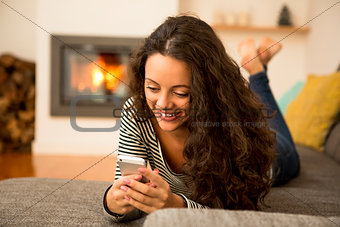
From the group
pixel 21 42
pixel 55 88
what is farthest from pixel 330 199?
pixel 21 42

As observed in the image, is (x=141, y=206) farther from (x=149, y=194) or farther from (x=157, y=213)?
(x=157, y=213)

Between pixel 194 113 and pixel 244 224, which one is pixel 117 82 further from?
pixel 244 224

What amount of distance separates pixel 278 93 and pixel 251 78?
90.3 inches

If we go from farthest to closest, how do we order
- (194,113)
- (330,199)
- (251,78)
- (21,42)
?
(21,42)
(251,78)
(330,199)
(194,113)

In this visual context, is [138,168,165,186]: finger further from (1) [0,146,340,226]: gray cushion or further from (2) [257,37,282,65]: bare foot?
(2) [257,37,282,65]: bare foot

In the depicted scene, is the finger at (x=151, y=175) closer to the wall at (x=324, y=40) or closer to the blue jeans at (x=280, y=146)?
the blue jeans at (x=280, y=146)

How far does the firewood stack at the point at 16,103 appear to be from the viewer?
3266 millimetres

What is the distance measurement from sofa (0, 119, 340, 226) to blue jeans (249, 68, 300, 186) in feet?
0.13

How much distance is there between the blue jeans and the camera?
50.3 inches

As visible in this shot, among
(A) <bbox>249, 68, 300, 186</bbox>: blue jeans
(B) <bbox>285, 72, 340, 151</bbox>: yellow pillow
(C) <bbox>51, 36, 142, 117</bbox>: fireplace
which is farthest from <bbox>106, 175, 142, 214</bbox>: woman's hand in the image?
(C) <bbox>51, 36, 142, 117</bbox>: fireplace

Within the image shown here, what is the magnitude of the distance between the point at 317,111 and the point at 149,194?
1230mm

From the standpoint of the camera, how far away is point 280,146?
138cm

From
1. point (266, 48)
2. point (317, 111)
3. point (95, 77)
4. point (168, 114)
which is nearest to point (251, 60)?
point (266, 48)

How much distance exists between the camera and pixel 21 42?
3613 millimetres
